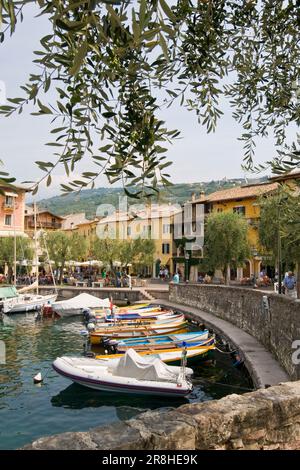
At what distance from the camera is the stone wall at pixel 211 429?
3900 mm

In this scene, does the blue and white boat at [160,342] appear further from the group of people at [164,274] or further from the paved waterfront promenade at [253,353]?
the group of people at [164,274]

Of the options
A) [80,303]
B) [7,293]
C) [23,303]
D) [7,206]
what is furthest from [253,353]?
[7,206]

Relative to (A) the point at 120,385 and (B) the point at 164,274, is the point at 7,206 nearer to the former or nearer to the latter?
(B) the point at 164,274

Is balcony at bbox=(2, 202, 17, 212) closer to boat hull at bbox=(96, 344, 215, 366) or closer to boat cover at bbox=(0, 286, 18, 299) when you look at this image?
boat cover at bbox=(0, 286, 18, 299)

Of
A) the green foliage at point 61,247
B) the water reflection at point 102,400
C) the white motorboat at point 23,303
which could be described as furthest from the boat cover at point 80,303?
the water reflection at point 102,400

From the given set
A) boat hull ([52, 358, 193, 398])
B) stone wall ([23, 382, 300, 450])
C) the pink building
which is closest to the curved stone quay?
stone wall ([23, 382, 300, 450])

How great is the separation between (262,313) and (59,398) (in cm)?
956

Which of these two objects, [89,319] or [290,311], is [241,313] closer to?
[290,311]

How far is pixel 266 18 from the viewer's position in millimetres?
7008

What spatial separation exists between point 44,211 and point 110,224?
24636 millimetres

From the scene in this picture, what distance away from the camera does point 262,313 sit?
66.5 ft

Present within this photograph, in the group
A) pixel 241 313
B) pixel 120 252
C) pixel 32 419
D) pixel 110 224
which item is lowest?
pixel 32 419

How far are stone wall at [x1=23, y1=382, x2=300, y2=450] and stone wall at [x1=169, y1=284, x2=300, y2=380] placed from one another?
8.09 m
